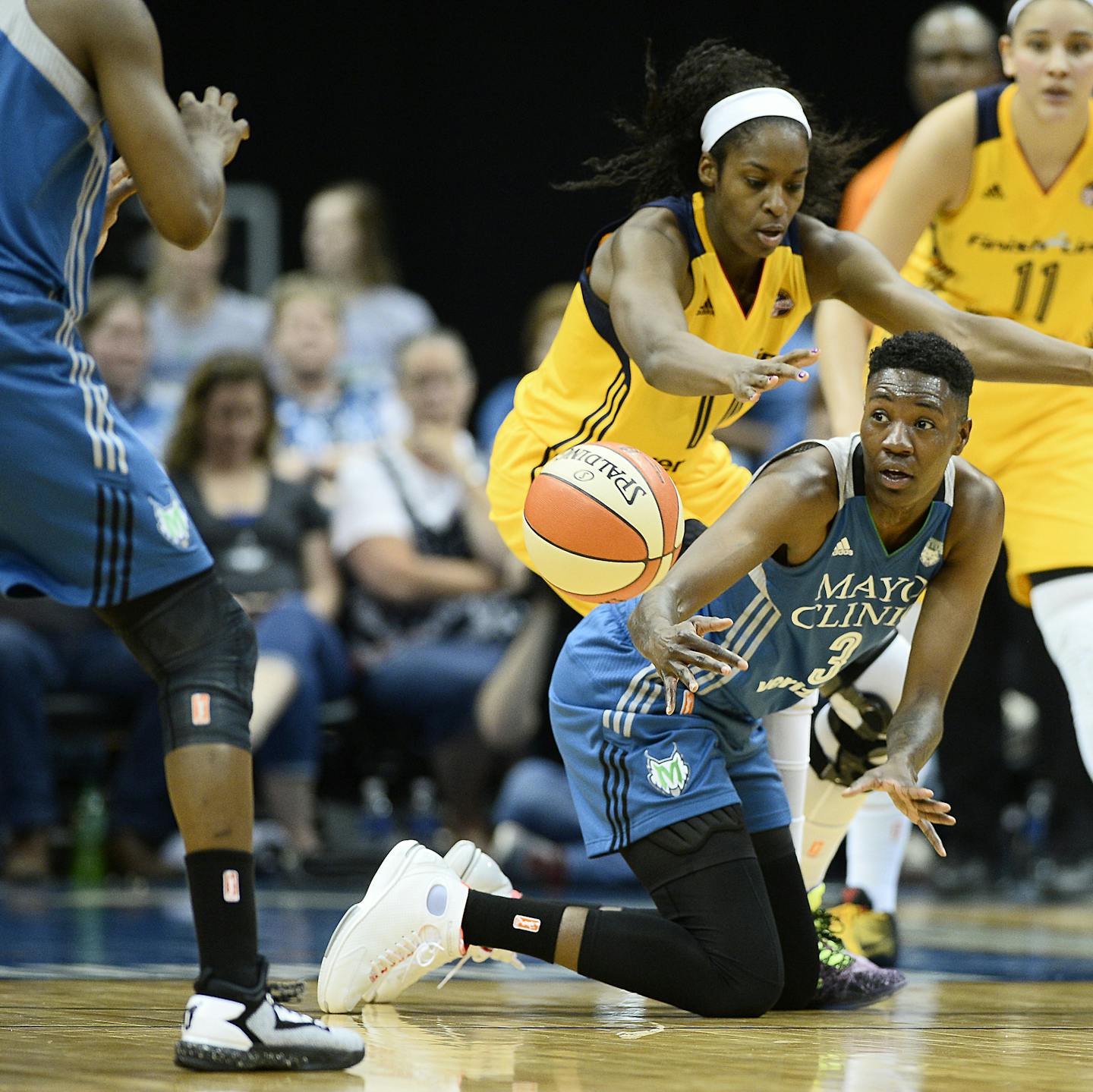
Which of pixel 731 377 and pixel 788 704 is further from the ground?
pixel 731 377

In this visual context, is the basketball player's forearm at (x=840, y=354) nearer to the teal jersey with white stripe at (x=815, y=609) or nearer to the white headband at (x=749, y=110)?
the white headband at (x=749, y=110)

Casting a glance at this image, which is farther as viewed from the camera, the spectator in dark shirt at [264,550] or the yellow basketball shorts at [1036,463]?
the spectator in dark shirt at [264,550]

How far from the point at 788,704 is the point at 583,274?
1.08 metres

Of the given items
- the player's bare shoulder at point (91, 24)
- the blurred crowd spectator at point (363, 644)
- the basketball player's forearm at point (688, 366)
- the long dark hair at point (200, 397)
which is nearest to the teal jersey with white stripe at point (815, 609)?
the basketball player's forearm at point (688, 366)

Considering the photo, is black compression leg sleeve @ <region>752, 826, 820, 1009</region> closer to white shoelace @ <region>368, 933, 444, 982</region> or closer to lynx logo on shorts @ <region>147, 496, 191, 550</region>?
white shoelace @ <region>368, 933, 444, 982</region>

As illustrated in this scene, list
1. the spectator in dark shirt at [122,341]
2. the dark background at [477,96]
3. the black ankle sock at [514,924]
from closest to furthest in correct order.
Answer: the black ankle sock at [514,924] < the spectator in dark shirt at [122,341] < the dark background at [477,96]

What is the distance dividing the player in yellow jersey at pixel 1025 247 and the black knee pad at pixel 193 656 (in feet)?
6.77

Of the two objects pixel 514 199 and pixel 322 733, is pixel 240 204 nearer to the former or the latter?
pixel 514 199

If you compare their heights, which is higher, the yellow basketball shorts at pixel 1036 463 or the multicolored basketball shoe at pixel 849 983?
the yellow basketball shorts at pixel 1036 463

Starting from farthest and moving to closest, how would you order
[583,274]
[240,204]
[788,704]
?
1. [240,204]
2. [583,274]
3. [788,704]

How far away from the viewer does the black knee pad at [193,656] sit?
2867mm

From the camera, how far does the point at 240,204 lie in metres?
9.85

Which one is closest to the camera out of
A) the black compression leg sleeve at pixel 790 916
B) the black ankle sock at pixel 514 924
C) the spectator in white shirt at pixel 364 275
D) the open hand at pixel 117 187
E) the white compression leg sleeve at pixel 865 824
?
the open hand at pixel 117 187

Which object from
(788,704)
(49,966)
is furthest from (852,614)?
(49,966)
